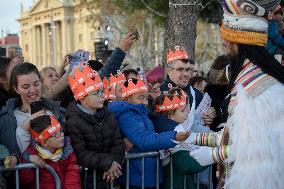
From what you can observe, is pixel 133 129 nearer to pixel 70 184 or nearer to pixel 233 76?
pixel 70 184

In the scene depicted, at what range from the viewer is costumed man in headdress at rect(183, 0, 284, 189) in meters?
3.14

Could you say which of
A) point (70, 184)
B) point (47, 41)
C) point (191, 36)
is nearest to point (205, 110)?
point (70, 184)

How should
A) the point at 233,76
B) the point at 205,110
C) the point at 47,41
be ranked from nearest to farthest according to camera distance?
the point at 233,76, the point at 205,110, the point at 47,41

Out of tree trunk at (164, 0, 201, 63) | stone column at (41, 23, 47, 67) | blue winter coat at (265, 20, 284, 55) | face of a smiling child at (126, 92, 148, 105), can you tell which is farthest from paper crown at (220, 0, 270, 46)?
stone column at (41, 23, 47, 67)

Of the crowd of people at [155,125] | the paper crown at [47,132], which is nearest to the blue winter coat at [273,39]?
the crowd of people at [155,125]

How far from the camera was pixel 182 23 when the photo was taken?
34.4 feet

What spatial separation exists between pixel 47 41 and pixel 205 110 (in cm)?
9362

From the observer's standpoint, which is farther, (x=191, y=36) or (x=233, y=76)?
(x=191, y=36)

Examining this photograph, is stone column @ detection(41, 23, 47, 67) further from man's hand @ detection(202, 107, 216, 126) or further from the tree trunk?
man's hand @ detection(202, 107, 216, 126)

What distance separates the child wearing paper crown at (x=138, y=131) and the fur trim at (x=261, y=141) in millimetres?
1274

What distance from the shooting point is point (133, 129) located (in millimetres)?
4617

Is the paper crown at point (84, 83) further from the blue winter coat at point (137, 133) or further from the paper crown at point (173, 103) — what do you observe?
the paper crown at point (173, 103)

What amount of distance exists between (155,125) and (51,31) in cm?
7725

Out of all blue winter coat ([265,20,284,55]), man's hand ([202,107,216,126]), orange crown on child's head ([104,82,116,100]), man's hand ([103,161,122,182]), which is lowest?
man's hand ([103,161,122,182])
